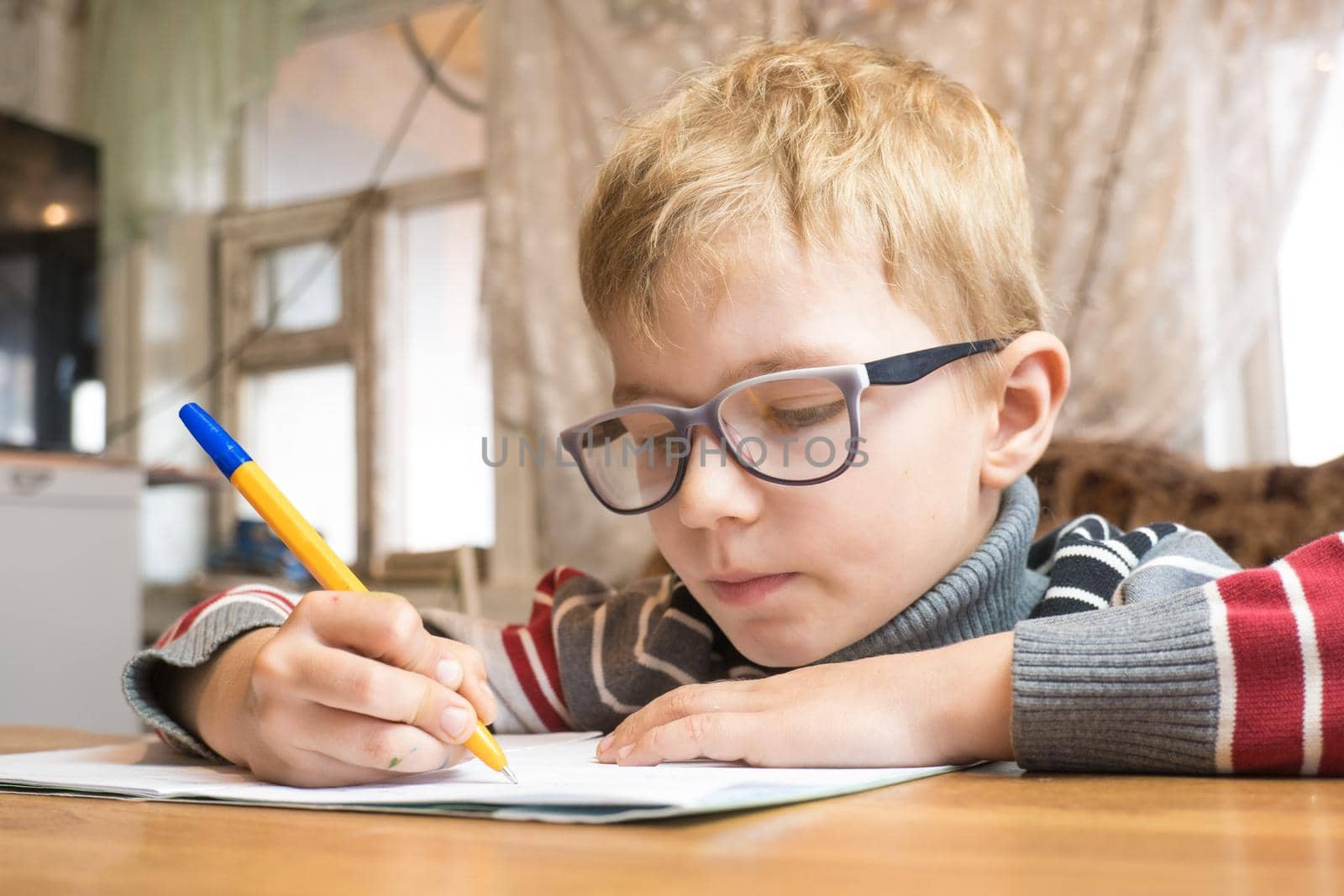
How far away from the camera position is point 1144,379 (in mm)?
2551

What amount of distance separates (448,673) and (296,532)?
110 mm

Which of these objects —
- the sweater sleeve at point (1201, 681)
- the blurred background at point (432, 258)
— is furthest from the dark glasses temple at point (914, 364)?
the blurred background at point (432, 258)

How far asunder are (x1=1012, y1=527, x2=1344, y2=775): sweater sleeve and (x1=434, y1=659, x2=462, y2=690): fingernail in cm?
27

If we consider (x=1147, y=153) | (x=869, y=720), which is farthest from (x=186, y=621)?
(x=1147, y=153)

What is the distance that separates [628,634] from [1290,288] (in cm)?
223

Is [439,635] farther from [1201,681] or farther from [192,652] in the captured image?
[1201,681]

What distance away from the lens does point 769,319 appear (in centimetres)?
75

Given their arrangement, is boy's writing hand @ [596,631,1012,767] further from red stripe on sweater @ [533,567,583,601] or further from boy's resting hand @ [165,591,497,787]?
red stripe on sweater @ [533,567,583,601]

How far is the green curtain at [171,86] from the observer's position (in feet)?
12.4

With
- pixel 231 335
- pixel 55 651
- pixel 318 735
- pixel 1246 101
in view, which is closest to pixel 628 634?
pixel 318 735

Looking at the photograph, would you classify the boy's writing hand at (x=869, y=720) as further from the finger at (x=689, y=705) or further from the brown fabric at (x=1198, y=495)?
the brown fabric at (x=1198, y=495)

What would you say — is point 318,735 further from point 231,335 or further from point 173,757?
point 231,335

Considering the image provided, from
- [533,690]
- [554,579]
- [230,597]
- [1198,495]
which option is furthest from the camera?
[1198,495]

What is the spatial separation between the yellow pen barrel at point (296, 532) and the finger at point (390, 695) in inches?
1.9
